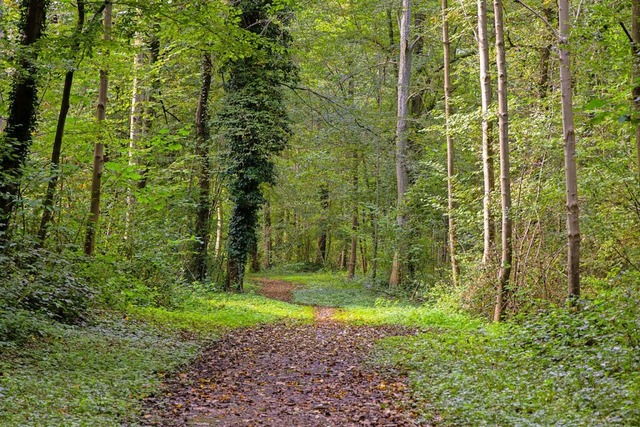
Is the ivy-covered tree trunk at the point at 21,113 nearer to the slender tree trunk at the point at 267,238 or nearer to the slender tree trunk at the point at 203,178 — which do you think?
the slender tree trunk at the point at 203,178

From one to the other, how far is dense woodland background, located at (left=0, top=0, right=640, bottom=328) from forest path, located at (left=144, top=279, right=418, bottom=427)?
2882 mm

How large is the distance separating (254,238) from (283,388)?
13.8 metres

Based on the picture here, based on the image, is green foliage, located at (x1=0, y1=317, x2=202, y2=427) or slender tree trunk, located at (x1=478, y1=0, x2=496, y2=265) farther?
slender tree trunk, located at (x1=478, y1=0, x2=496, y2=265)

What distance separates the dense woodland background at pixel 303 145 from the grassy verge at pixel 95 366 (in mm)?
863

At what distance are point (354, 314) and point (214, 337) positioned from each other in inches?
268

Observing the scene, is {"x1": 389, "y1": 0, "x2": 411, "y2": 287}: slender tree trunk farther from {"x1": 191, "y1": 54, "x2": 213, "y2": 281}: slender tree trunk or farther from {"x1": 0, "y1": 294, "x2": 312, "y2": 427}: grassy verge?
{"x1": 0, "y1": 294, "x2": 312, "y2": 427}: grassy verge

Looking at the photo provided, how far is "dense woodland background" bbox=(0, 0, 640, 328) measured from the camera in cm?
959

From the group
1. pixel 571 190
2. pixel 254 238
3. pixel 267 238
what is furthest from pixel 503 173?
pixel 267 238

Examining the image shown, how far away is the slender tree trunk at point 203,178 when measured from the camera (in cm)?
2106

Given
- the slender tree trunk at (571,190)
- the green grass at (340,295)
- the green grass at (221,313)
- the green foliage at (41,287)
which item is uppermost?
the slender tree trunk at (571,190)

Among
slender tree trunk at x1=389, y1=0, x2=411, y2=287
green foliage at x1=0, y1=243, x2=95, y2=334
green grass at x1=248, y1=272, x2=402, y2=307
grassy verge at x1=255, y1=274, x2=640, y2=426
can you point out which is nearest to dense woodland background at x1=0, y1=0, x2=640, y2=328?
green foliage at x1=0, y1=243, x2=95, y2=334

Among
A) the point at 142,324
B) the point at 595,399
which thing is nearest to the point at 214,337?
the point at 142,324

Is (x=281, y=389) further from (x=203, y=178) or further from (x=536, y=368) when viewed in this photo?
(x=203, y=178)

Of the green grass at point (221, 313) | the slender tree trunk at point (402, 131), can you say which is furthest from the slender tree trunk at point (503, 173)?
the slender tree trunk at point (402, 131)
